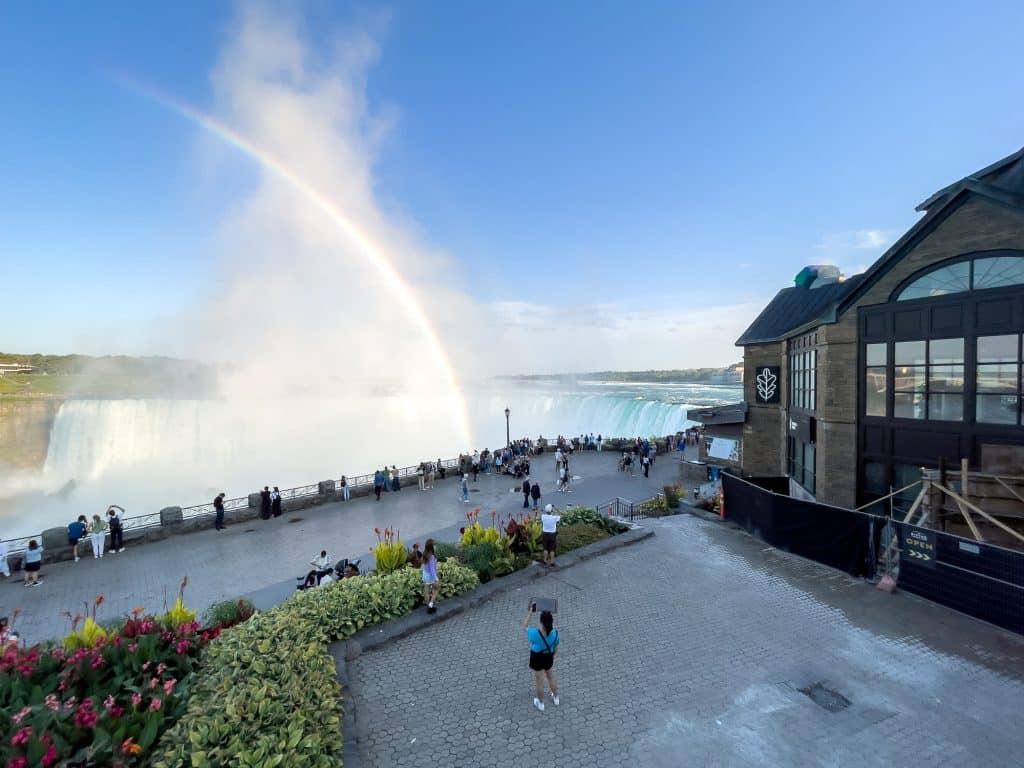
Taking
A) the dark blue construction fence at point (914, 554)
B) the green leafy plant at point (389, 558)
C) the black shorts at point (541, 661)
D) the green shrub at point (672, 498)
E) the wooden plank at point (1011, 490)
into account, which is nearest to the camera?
the black shorts at point (541, 661)

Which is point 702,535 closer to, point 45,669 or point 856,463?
point 856,463

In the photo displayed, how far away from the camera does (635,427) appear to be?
220ft

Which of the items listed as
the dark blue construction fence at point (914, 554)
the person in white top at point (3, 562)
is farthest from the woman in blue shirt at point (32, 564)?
the dark blue construction fence at point (914, 554)

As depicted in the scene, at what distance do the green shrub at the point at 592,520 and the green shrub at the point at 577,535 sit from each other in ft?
0.55

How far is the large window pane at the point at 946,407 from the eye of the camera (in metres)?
11.2

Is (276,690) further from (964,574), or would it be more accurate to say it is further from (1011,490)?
(1011,490)

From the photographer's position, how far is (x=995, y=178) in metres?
11.7

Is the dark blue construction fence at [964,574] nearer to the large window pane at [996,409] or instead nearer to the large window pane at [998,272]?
the large window pane at [996,409]

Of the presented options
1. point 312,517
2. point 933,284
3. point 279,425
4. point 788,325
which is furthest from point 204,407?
point 933,284

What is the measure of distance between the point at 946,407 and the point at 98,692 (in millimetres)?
16349

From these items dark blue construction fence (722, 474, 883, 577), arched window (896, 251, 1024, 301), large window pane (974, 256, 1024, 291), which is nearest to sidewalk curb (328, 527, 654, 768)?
dark blue construction fence (722, 474, 883, 577)

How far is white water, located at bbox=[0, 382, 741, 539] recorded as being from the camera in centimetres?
4050

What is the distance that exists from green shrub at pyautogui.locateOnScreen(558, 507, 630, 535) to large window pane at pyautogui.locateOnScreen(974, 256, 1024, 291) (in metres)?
10.1

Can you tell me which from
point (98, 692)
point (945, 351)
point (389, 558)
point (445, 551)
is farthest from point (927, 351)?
point (98, 692)
